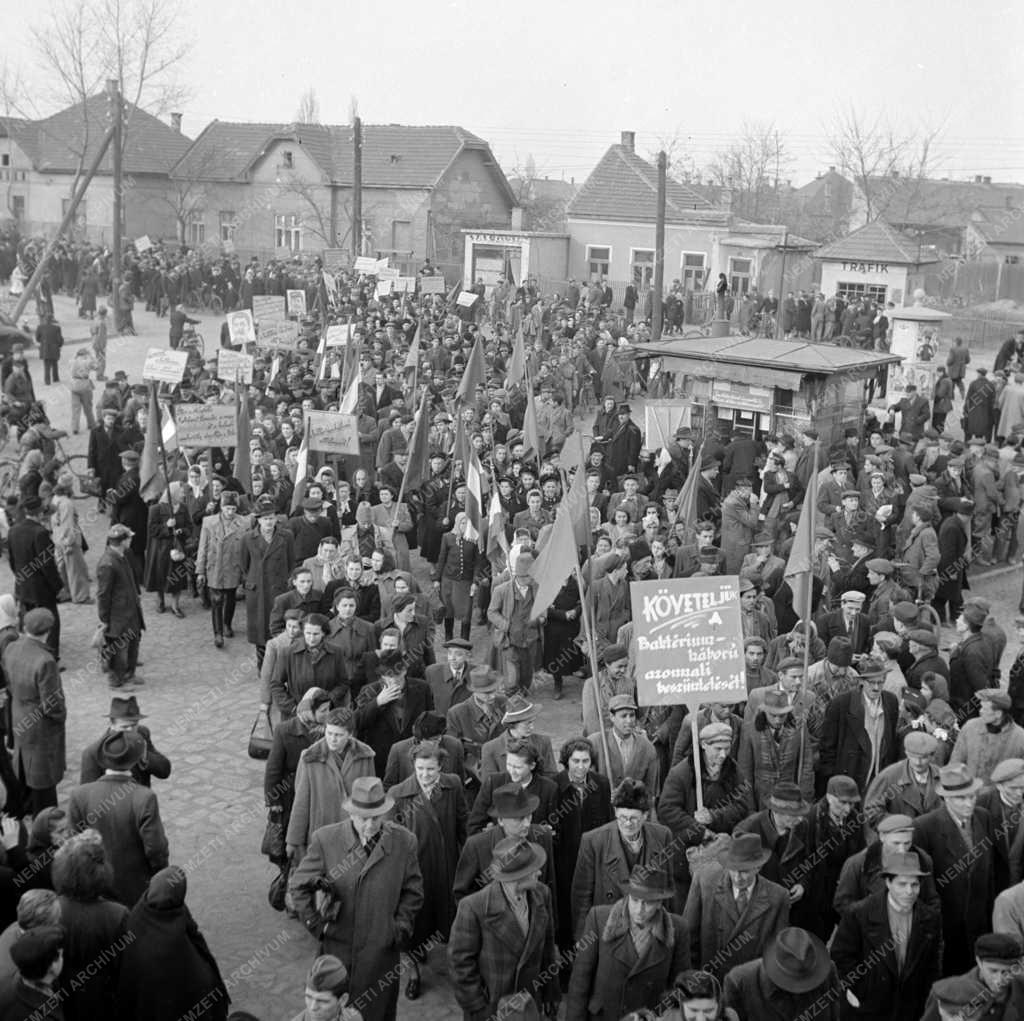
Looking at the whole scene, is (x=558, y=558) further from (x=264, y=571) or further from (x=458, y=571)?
(x=264, y=571)

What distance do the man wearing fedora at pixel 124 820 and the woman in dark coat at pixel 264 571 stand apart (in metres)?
5.33

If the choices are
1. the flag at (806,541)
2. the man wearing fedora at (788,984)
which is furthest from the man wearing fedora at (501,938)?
the flag at (806,541)

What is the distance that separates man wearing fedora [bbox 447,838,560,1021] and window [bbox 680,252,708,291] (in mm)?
40310

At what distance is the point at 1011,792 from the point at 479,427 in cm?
1210

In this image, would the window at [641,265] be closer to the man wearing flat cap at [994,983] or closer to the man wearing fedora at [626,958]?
the man wearing fedora at [626,958]

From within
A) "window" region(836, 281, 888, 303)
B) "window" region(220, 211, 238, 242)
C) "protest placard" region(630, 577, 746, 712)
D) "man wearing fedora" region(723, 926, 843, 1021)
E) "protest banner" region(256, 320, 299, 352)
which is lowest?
"man wearing fedora" region(723, 926, 843, 1021)

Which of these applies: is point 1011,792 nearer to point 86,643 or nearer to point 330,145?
point 86,643

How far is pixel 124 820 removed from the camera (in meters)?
7.23

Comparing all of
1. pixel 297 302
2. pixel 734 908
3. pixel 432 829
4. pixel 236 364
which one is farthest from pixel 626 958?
pixel 297 302

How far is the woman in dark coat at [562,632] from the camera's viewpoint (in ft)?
41.6

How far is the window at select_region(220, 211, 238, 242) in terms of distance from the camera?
5809 cm

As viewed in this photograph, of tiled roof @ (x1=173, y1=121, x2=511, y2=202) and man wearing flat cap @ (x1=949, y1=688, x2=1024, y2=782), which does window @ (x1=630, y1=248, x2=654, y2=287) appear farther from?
man wearing flat cap @ (x1=949, y1=688, x2=1024, y2=782)

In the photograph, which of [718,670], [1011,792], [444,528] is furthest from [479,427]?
[1011,792]

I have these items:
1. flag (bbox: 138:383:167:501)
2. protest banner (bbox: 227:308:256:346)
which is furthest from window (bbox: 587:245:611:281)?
flag (bbox: 138:383:167:501)
